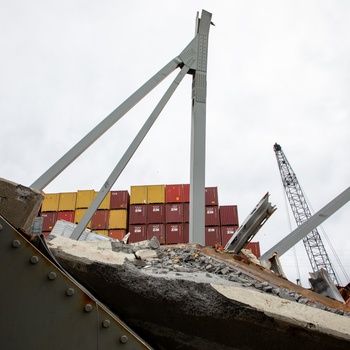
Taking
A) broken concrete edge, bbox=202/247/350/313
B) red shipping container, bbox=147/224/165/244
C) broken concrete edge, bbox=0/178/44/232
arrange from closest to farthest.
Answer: broken concrete edge, bbox=0/178/44/232, broken concrete edge, bbox=202/247/350/313, red shipping container, bbox=147/224/165/244

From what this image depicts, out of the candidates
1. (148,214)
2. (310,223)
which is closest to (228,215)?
(148,214)

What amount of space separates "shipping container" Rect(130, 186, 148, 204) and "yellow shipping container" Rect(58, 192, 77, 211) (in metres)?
3.43

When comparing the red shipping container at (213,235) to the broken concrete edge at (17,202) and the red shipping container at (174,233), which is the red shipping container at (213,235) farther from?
the broken concrete edge at (17,202)

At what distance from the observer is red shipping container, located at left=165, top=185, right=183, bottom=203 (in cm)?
1834

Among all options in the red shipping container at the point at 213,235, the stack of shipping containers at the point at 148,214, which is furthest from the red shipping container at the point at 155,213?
the red shipping container at the point at 213,235

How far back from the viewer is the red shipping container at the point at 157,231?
1733 cm

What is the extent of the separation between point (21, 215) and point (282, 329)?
182 centimetres

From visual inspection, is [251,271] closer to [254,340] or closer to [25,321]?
[254,340]

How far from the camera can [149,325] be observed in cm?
211

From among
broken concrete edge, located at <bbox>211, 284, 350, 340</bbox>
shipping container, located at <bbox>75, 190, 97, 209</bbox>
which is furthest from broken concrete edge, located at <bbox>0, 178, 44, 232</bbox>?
shipping container, located at <bbox>75, 190, 97, 209</bbox>

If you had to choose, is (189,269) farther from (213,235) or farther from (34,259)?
(213,235)

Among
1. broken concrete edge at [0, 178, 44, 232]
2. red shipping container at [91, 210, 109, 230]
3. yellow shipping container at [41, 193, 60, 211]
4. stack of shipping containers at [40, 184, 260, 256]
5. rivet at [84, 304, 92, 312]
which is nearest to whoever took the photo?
rivet at [84, 304, 92, 312]

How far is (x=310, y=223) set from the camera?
24.0 ft

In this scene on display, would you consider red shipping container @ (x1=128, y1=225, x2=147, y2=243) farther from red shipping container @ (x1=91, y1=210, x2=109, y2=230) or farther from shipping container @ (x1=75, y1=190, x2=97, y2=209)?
shipping container @ (x1=75, y1=190, x2=97, y2=209)
